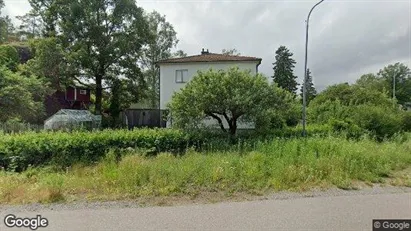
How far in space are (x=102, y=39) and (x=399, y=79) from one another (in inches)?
2557

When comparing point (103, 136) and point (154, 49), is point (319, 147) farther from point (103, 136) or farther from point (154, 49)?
point (154, 49)

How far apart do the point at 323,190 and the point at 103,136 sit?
355 inches

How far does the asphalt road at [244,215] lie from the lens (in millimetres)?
4641

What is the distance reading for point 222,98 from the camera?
48.1ft

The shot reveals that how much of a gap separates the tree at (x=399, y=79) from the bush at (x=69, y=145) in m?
63.8

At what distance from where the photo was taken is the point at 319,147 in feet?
36.4

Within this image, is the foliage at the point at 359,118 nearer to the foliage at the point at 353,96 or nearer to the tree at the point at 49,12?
the foliage at the point at 353,96

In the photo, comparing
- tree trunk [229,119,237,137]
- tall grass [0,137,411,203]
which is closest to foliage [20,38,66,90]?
tree trunk [229,119,237,137]

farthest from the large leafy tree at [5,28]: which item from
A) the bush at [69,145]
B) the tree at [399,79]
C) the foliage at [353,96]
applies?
the tree at [399,79]

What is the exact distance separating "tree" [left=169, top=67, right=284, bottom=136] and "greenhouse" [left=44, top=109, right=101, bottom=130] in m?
12.5

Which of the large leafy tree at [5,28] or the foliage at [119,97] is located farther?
the large leafy tree at [5,28]

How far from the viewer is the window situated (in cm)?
2697

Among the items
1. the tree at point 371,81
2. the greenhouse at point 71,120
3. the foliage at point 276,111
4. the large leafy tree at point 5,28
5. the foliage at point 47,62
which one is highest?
the large leafy tree at point 5,28

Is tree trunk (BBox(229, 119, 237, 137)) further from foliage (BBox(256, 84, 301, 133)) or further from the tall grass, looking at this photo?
the tall grass
